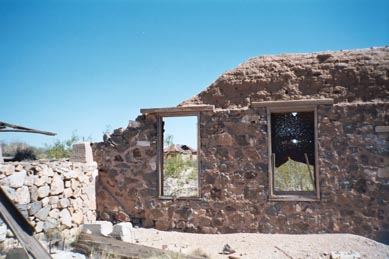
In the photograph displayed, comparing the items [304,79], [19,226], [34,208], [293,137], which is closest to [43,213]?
[34,208]

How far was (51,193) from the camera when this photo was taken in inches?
249

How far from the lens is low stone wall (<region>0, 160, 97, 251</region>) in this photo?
545cm

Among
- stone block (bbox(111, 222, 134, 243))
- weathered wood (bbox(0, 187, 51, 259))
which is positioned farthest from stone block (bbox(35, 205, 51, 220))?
weathered wood (bbox(0, 187, 51, 259))

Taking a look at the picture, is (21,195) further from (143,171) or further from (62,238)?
(143,171)

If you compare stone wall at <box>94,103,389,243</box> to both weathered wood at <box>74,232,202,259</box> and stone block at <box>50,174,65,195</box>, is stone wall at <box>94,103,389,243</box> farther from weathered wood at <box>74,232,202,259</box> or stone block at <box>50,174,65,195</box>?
weathered wood at <box>74,232,202,259</box>

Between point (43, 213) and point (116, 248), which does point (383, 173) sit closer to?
point (116, 248)

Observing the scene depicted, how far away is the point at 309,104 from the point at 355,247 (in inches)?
104

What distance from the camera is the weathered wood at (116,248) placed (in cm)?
540

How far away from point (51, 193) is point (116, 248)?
1606mm

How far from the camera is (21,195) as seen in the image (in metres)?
5.57

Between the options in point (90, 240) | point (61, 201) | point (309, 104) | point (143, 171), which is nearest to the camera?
point (90, 240)

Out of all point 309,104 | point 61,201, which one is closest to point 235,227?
point 309,104

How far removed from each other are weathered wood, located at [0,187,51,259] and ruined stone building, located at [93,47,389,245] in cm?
533

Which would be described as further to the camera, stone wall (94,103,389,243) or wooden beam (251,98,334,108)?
wooden beam (251,98,334,108)
